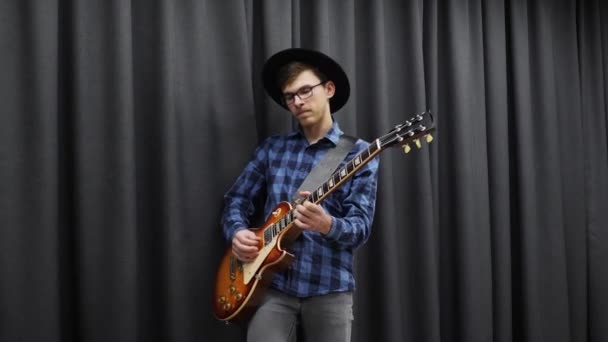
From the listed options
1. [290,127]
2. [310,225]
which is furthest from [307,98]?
[310,225]

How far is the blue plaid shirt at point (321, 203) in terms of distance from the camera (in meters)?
1.56

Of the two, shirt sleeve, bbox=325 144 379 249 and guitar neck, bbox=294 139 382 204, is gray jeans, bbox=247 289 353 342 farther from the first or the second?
guitar neck, bbox=294 139 382 204

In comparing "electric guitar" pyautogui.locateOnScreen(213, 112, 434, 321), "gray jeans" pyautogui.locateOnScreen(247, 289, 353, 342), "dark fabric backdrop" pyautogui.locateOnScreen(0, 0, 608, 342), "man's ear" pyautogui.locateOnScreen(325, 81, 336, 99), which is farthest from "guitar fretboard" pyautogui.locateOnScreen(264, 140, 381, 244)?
"dark fabric backdrop" pyautogui.locateOnScreen(0, 0, 608, 342)

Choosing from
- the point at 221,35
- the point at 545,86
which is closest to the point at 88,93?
the point at 221,35

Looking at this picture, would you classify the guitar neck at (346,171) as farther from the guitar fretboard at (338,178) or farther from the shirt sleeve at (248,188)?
the shirt sleeve at (248,188)

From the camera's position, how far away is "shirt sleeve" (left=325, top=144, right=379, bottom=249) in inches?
57.9

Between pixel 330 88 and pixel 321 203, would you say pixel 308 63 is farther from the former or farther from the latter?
pixel 321 203

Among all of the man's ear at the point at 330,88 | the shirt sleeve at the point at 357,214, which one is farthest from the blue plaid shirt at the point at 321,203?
the man's ear at the point at 330,88

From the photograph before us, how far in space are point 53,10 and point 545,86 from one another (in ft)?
7.42

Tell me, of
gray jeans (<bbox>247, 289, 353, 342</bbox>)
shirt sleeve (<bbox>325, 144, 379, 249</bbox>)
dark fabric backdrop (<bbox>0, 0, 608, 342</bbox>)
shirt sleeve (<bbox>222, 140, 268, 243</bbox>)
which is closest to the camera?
shirt sleeve (<bbox>325, 144, 379, 249</bbox>)

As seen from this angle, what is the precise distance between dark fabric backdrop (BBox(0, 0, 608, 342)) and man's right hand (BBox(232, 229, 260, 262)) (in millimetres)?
316

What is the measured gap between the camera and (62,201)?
1.75m

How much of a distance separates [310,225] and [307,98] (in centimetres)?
47

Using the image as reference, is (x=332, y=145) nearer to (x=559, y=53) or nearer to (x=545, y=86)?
(x=545, y=86)
